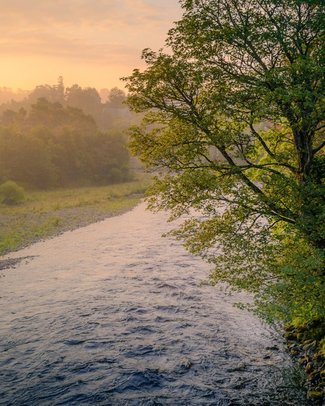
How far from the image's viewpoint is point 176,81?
16.1 metres

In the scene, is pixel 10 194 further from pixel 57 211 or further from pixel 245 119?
pixel 245 119

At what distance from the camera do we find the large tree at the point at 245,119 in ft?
47.4

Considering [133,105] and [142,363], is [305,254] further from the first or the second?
[133,105]

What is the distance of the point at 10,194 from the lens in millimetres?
66688

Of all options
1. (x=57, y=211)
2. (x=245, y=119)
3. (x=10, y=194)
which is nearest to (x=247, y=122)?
(x=245, y=119)

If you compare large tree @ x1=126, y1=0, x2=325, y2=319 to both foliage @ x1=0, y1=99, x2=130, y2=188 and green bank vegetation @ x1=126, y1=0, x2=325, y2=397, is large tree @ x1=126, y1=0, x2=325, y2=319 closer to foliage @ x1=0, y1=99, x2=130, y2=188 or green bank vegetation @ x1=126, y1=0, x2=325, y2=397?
green bank vegetation @ x1=126, y1=0, x2=325, y2=397

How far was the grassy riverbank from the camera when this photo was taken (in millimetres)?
44625

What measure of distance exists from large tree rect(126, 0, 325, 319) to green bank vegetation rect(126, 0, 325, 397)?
45mm

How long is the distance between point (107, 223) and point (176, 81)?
3987 cm

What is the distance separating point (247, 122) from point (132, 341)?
11.0 meters

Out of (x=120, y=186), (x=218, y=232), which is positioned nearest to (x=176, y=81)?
(x=218, y=232)

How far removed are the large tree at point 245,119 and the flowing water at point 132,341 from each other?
3015 millimetres

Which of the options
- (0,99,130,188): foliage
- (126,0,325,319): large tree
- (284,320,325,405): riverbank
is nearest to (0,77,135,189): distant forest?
(0,99,130,188): foliage

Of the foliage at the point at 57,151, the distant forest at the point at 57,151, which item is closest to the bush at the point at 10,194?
the distant forest at the point at 57,151
